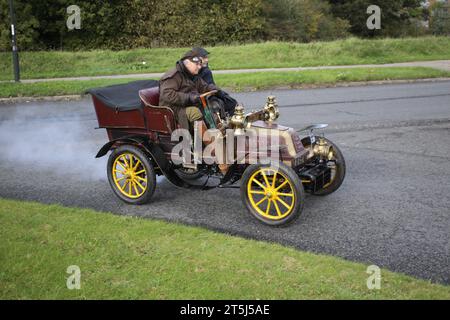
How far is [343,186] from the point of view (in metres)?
7.00

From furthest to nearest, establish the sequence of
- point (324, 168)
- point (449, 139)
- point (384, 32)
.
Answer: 1. point (384, 32)
2. point (449, 139)
3. point (324, 168)

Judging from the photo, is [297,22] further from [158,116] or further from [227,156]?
[227,156]

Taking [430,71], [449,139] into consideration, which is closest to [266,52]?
[430,71]

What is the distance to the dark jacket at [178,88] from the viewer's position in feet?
19.7

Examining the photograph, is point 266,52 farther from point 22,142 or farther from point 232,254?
point 232,254

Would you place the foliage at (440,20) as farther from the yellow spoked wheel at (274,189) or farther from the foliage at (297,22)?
the yellow spoked wheel at (274,189)

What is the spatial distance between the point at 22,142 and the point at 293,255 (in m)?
6.55

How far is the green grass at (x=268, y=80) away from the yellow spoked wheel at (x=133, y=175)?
29.8 ft

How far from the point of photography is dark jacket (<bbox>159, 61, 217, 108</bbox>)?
6012mm

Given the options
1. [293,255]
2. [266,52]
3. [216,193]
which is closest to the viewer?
[293,255]

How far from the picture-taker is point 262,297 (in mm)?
4117

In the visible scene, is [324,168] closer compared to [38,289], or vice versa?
[38,289]

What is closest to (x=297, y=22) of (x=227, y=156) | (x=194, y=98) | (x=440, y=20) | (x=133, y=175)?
(x=440, y=20)

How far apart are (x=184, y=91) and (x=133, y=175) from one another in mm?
1190
